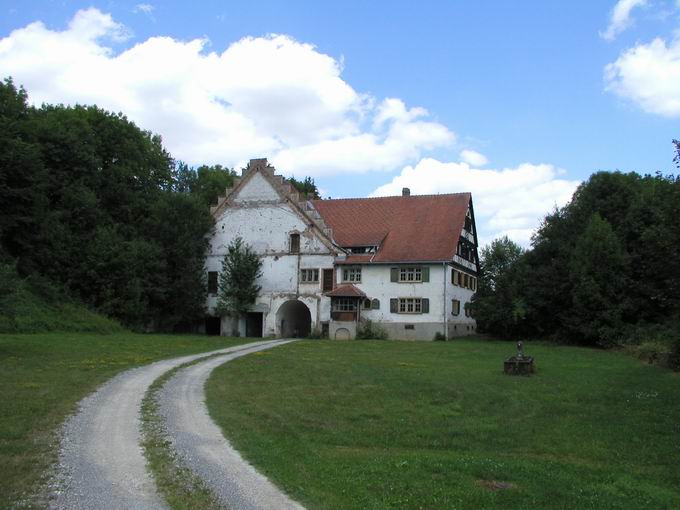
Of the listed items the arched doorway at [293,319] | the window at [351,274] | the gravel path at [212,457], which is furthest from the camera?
the arched doorway at [293,319]

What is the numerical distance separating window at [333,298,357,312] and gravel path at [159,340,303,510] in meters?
30.7

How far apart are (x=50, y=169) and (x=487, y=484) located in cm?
4492

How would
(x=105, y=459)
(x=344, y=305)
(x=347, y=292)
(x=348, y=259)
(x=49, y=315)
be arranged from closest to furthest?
(x=105, y=459) → (x=49, y=315) → (x=347, y=292) → (x=344, y=305) → (x=348, y=259)

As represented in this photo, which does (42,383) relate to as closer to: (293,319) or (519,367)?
(519,367)

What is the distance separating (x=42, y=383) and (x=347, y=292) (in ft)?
102

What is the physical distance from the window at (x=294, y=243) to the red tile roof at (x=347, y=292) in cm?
482

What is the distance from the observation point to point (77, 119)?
50031 millimetres

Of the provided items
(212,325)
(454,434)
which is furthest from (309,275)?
(454,434)

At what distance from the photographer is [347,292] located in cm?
4722

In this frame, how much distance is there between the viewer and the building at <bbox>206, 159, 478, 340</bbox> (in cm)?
4725

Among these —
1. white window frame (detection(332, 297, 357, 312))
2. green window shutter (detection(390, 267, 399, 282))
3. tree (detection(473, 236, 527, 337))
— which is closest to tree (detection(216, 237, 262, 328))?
white window frame (detection(332, 297, 357, 312))

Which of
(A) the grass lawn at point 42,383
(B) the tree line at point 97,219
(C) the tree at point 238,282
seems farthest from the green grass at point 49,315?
(C) the tree at point 238,282

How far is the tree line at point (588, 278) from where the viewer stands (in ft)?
139

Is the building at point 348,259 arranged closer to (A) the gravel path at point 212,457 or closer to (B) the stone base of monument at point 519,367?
(B) the stone base of monument at point 519,367
